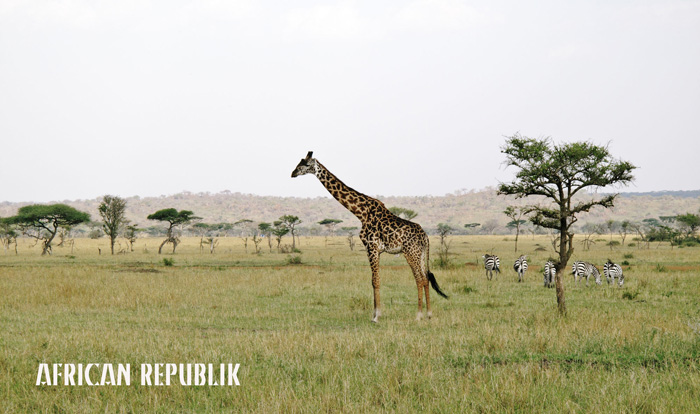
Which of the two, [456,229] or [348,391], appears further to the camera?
[456,229]

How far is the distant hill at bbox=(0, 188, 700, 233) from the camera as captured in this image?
164 meters

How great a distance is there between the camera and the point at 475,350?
9078 millimetres

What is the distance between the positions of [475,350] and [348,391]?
130 inches

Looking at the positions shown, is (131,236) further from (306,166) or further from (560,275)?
(560,275)

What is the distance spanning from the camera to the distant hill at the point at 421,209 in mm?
163625

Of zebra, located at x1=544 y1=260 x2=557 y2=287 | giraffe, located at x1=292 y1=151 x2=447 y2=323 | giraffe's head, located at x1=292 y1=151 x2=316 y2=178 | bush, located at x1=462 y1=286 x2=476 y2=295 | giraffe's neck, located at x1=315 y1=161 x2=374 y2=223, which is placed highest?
giraffe's head, located at x1=292 y1=151 x2=316 y2=178

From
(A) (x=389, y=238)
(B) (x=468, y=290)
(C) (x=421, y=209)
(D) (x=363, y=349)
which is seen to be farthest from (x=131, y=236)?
(C) (x=421, y=209)

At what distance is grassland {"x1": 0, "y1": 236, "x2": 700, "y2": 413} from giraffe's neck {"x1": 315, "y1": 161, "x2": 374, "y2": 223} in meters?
2.75

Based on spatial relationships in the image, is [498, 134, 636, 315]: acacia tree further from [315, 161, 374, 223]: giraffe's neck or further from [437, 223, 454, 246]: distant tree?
[437, 223, 454, 246]: distant tree

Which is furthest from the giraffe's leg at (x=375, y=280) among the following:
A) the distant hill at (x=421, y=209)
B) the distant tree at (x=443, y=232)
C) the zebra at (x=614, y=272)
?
the distant hill at (x=421, y=209)

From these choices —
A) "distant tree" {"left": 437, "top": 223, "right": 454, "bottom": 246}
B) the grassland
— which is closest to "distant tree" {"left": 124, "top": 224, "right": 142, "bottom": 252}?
"distant tree" {"left": 437, "top": 223, "right": 454, "bottom": 246}

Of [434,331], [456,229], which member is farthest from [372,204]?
[456,229]

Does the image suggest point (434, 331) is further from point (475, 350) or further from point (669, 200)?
point (669, 200)

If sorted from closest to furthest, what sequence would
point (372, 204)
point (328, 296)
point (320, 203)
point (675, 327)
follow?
point (675, 327)
point (372, 204)
point (328, 296)
point (320, 203)
